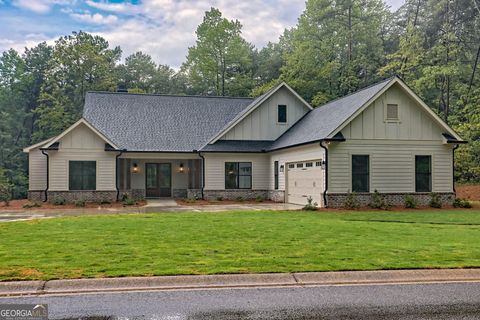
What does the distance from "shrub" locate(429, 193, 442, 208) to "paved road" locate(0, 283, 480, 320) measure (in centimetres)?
1480

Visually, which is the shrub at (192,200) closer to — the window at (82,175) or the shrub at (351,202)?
the window at (82,175)

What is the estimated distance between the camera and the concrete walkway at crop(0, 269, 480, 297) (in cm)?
630

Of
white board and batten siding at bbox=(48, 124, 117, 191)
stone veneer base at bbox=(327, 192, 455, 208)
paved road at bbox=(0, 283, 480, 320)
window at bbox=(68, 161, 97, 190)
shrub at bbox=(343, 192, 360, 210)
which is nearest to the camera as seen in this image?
paved road at bbox=(0, 283, 480, 320)

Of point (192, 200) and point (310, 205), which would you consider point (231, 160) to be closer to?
point (192, 200)

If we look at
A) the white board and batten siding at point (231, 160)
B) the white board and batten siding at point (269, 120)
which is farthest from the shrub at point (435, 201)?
the white board and batten siding at point (269, 120)

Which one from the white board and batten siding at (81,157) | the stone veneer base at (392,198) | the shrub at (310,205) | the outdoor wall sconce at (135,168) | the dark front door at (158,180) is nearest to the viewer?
the shrub at (310,205)

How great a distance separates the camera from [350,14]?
4603 centimetres

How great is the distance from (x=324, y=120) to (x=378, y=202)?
523 centimetres

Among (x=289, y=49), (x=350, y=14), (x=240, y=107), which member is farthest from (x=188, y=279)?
(x=289, y=49)

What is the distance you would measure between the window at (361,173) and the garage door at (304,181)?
4.85 ft

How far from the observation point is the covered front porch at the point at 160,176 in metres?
27.3

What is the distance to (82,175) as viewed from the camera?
79.7ft

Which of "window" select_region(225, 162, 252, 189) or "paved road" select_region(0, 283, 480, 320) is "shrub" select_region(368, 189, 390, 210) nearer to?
"window" select_region(225, 162, 252, 189)

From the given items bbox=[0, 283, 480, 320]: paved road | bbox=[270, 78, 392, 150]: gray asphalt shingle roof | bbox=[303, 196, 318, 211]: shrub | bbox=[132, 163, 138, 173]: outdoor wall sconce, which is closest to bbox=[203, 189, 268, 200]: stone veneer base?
bbox=[270, 78, 392, 150]: gray asphalt shingle roof
